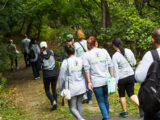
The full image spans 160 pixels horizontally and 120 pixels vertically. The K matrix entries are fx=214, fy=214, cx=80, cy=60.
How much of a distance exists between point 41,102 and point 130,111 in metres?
3.25

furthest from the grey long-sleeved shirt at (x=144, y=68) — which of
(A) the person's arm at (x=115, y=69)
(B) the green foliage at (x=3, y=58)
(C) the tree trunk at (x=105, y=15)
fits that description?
(C) the tree trunk at (x=105, y=15)

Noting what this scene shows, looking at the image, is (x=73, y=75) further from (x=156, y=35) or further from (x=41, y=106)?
(x=41, y=106)

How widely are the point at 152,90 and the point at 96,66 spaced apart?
82.4 inches

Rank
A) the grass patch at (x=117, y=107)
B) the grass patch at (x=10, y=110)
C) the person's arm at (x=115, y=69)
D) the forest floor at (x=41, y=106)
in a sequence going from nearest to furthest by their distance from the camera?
the person's arm at (x=115, y=69)
the forest floor at (x=41, y=106)
the grass patch at (x=117, y=107)
the grass patch at (x=10, y=110)

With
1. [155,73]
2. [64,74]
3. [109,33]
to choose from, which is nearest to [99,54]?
[64,74]

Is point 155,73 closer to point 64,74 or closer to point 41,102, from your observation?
point 64,74

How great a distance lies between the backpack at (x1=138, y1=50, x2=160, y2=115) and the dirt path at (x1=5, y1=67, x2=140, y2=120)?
2882 millimetres

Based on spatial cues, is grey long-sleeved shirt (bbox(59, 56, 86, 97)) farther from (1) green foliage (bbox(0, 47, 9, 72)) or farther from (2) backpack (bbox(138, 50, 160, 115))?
(1) green foliage (bbox(0, 47, 9, 72))

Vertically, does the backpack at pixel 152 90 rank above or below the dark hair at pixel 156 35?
below

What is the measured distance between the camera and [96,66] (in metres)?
4.74

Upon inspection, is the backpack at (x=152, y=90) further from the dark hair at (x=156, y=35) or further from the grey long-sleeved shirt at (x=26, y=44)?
the grey long-sleeved shirt at (x=26, y=44)

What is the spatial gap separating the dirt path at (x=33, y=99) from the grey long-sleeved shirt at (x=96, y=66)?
4.73 feet

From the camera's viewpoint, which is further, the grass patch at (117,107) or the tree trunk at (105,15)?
the tree trunk at (105,15)

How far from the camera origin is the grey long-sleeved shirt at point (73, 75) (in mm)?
4586
